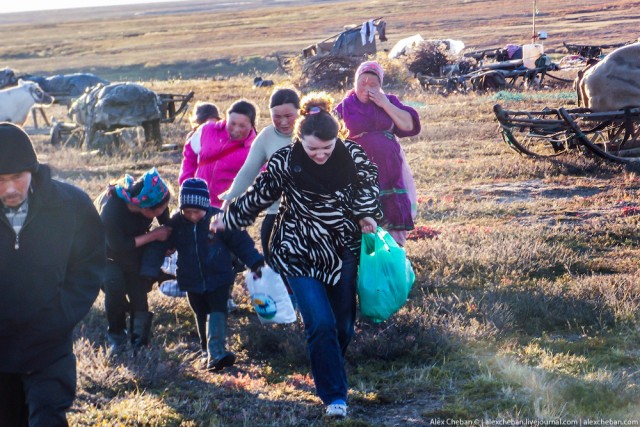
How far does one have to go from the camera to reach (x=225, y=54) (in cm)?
6338

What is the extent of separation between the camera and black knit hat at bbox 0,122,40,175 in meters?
3.32

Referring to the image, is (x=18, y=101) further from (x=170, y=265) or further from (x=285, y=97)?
(x=285, y=97)

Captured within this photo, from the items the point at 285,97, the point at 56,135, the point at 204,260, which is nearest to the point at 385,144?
the point at 285,97

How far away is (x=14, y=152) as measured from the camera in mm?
3332

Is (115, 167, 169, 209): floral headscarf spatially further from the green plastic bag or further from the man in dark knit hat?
the man in dark knit hat

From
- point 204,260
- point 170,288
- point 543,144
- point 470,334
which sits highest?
point 204,260

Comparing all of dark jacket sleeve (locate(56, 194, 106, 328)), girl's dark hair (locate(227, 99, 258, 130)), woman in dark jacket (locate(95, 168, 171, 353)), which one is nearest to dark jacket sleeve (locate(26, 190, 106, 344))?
dark jacket sleeve (locate(56, 194, 106, 328))

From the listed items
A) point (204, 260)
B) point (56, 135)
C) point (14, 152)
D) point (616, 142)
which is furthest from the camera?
point (56, 135)

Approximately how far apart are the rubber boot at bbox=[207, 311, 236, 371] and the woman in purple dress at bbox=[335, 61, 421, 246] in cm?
138

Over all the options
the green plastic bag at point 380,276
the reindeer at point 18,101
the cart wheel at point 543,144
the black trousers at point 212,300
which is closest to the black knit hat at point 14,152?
the green plastic bag at point 380,276

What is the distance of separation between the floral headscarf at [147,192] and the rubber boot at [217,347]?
0.80m

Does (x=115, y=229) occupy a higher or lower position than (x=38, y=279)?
lower

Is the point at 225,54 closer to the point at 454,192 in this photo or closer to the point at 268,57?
the point at 268,57

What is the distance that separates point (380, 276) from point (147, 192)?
1.56 metres
